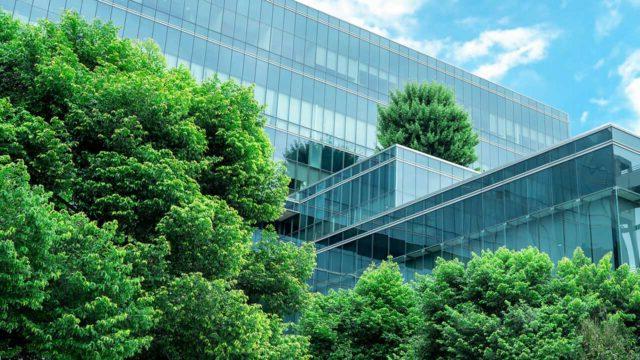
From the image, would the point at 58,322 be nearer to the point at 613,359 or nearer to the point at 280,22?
the point at 613,359

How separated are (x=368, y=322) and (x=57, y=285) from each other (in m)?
15.6

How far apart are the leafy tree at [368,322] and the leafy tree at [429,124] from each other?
71.4 feet

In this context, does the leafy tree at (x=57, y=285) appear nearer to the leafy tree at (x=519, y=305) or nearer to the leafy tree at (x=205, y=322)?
the leafy tree at (x=205, y=322)

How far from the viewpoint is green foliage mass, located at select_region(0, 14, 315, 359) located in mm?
13570

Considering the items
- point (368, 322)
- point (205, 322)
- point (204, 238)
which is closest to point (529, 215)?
point (368, 322)

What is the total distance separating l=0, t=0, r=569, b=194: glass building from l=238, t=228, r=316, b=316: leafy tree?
28.5m

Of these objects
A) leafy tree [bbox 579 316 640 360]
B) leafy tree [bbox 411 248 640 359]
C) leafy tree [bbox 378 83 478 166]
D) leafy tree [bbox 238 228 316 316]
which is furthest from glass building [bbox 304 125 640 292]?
leafy tree [bbox 378 83 478 166]

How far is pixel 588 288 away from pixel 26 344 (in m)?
15.6

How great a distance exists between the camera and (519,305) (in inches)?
863

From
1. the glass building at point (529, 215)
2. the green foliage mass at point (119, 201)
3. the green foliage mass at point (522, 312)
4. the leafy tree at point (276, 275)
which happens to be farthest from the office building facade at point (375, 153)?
the green foliage mass at point (119, 201)

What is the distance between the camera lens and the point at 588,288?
70.3ft

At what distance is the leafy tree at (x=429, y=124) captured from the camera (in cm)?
4953

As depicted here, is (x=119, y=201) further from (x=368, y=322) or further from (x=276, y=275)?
(x=368, y=322)

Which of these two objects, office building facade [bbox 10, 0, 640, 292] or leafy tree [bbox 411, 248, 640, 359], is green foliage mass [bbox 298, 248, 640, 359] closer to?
leafy tree [bbox 411, 248, 640, 359]
